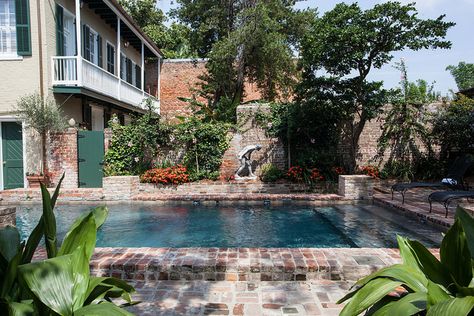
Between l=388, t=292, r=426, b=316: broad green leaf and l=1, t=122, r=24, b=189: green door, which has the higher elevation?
l=1, t=122, r=24, b=189: green door

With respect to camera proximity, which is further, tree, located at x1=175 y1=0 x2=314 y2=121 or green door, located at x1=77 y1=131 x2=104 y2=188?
tree, located at x1=175 y1=0 x2=314 y2=121

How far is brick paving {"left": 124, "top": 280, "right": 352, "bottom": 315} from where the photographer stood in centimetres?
287

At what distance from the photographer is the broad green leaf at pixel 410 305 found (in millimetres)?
1517

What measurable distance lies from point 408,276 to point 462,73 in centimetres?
7790

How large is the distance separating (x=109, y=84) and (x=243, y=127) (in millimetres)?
5396

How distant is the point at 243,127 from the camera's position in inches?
486

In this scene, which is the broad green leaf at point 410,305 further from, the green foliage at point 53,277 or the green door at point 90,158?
the green door at point 90,158

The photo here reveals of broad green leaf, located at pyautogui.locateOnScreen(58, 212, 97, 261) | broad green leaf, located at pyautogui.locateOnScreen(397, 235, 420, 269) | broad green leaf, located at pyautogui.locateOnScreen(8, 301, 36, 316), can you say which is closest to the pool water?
broad green leaf, located at pyautogui.locateOnScreen(397, 235, 420, 269)

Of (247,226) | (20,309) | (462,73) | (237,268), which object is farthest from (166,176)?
(462,73)

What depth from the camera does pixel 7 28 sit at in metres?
10.8

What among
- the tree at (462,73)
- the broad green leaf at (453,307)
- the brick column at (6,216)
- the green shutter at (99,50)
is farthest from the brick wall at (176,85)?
the tree at (462,73)

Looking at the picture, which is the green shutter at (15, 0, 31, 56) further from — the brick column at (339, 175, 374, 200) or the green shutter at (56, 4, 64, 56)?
the brick column at (339, 175, 374, 200)

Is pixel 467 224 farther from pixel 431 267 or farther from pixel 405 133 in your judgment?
pixel 405 133

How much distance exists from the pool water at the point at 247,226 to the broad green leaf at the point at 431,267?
12.2 ft
